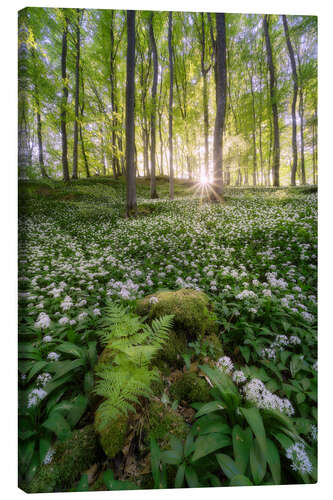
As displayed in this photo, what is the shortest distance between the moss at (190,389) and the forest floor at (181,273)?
0.22 m

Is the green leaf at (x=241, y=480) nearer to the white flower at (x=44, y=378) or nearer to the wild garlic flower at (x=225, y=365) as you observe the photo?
the wild garlic flower at (x=225, y=365)

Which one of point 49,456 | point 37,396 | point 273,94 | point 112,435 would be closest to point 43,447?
point 49,456

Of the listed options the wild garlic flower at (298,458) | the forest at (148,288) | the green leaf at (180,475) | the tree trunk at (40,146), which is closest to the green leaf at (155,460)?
the forest at (148,288)

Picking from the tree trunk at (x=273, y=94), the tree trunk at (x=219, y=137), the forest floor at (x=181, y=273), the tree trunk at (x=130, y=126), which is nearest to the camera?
the forest floor at (x=181, y=273)

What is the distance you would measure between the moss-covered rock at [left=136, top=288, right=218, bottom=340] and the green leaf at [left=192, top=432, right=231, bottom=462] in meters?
0.64

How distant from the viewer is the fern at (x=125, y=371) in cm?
120

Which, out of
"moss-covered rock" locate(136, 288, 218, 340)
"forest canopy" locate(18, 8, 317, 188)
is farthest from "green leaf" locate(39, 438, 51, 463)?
"forest canopy" locate(18, 8, 317, 188)

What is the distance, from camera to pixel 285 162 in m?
3.80

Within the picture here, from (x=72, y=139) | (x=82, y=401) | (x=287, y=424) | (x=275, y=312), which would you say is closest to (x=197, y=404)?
(x=287, y=424)

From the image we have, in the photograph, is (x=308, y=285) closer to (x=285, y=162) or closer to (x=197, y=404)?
(x=197, y=404)

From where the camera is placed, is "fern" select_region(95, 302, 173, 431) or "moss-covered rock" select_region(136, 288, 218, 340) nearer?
"fern" select_region(95, 302, 173, 431)

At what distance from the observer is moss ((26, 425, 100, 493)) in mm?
1174

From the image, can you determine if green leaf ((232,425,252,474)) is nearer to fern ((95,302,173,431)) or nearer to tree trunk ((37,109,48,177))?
fern ((95,302,173,431))
